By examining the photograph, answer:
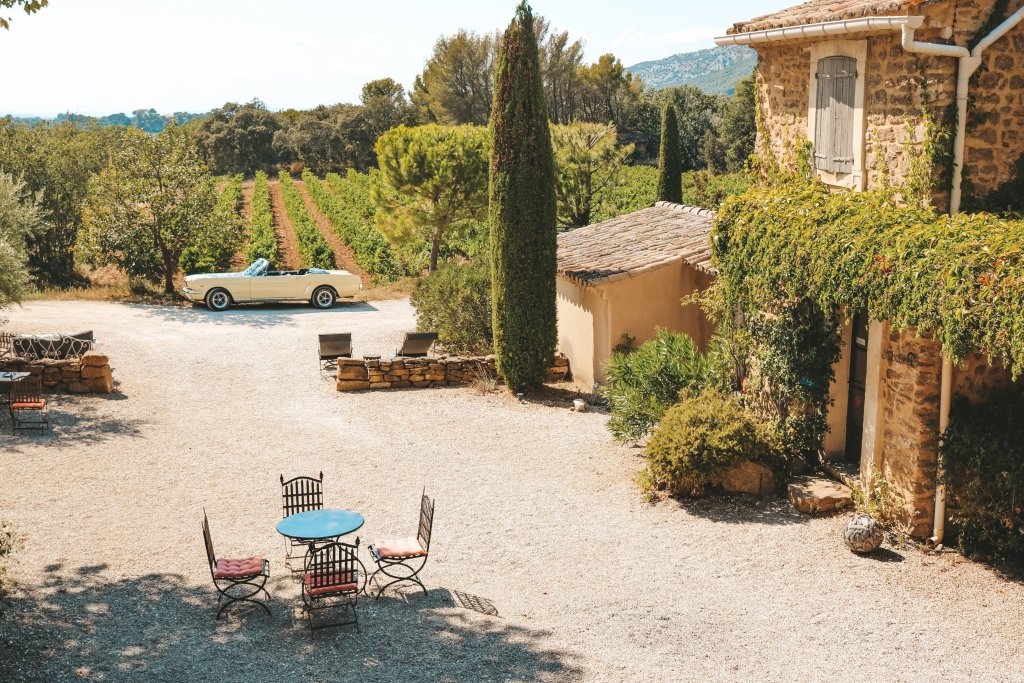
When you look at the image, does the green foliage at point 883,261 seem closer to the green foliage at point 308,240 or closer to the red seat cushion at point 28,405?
the red seat cushion at point 28,405

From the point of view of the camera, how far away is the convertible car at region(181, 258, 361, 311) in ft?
79.7

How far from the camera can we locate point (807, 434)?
1161 cm

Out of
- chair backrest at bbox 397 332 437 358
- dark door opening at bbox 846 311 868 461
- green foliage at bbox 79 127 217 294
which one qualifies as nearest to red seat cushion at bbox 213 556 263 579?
dark door opening at bbox 846 311 868 461

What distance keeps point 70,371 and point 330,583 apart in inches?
400

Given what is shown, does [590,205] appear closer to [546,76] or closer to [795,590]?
[795,590]

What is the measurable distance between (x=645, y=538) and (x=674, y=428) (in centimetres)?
158

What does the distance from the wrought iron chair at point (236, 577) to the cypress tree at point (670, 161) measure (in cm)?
2973

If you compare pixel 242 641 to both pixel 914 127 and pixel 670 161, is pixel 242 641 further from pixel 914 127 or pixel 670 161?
pixel 670 161

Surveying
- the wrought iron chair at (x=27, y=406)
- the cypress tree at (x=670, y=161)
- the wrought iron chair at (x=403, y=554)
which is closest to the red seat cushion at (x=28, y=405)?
the wrought iron chair at (x=27, y=406)

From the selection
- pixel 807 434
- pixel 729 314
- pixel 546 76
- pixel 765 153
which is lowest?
pixel 807 434

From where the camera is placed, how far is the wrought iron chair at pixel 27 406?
14.0m

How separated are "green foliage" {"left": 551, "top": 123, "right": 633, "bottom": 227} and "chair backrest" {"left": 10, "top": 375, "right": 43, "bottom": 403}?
1845cm

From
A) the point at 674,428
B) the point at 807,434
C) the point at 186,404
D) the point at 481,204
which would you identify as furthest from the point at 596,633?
the point at 481,204

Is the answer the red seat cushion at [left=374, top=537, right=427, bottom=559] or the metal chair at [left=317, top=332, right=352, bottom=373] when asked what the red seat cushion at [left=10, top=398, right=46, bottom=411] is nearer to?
the metal chair at [left=317, top=332, right=352, bottom=373]
